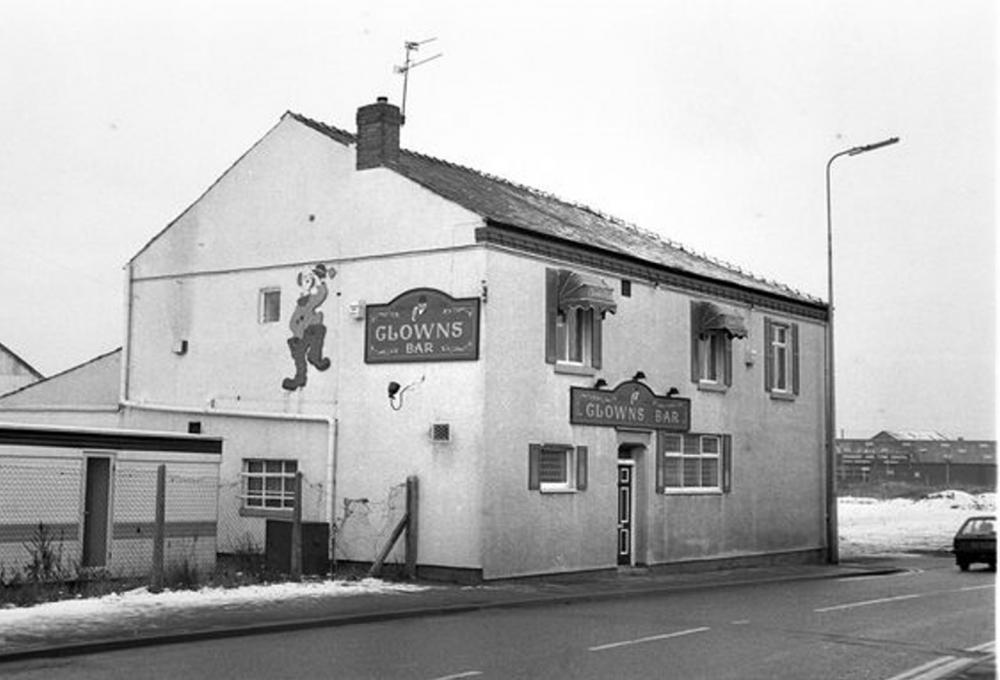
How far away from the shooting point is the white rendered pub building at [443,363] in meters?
22.9

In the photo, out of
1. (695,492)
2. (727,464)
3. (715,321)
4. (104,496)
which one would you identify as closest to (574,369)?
(715,321)

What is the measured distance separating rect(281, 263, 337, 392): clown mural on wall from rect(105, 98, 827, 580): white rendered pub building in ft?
0.16

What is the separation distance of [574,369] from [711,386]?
5681 mm

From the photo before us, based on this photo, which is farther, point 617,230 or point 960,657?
point 617,230

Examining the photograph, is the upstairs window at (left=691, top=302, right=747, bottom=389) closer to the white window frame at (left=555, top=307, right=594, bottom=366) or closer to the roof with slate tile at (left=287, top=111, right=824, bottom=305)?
the roof with slate tile at (left=287, top=111, right=824, bottom=305)

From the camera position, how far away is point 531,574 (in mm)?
23203

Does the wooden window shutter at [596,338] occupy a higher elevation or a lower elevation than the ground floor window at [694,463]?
higher

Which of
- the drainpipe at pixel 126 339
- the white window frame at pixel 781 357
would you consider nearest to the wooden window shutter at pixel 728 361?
the white window frame at pixel 781 357

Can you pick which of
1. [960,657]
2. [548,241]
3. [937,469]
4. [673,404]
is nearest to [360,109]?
[548,241]

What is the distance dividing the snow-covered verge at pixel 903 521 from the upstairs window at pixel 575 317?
1402 centimetres

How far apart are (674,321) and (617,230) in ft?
13.9

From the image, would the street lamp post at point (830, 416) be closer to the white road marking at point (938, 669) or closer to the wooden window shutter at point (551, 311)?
the wooden window shutter at point (551, 311)

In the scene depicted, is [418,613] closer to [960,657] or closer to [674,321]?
[960,657]

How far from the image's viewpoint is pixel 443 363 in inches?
905
